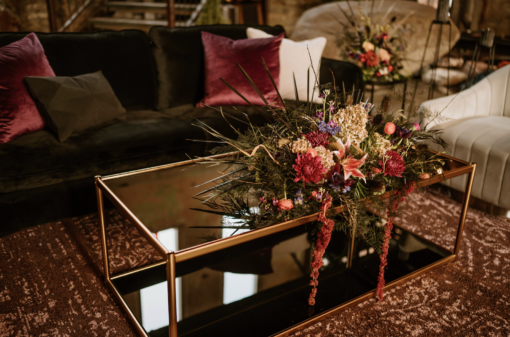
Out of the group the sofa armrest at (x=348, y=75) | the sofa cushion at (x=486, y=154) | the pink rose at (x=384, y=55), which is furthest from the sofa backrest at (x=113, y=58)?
the sofa cushion at (x=486, y=154)

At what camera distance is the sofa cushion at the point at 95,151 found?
185 cm

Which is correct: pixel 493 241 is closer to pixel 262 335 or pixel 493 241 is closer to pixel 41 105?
pixel 262 335

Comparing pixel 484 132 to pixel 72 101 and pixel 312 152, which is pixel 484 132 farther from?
pixel 72 101

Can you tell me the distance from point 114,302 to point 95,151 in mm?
787

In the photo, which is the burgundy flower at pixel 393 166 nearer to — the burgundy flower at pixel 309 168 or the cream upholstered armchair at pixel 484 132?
the burgundy flower at pixel 309 168

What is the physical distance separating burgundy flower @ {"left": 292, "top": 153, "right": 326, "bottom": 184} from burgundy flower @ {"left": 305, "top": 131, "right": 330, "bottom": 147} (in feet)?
0.25

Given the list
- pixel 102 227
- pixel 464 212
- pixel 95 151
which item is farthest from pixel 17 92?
pixel 464 212

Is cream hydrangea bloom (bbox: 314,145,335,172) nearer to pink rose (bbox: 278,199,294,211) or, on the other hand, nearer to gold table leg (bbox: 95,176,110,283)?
pink rose (bbox: 278,199,294,211)

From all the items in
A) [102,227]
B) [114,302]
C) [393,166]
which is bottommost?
[114,302]

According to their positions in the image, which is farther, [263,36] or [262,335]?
[263,36]

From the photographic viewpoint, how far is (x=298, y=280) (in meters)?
1.59

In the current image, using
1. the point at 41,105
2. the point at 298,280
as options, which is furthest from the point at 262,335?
the point at 41,105

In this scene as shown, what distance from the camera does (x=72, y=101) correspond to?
6.82 ft

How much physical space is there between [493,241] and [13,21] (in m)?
4.96
